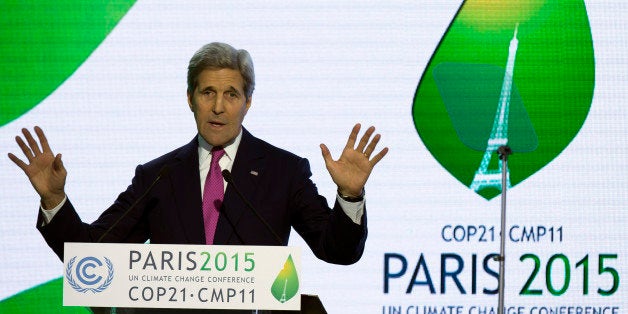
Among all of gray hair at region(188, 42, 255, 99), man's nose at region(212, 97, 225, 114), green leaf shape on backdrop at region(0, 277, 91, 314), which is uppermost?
gray hair at region(188, 42, 255, 99)

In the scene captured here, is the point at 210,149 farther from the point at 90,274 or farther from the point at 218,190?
the point at 90,274

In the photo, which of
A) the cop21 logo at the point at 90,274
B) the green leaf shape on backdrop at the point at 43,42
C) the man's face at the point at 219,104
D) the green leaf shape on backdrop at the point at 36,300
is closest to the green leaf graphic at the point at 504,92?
the green leaf shape on backdrop at the point at 43,42

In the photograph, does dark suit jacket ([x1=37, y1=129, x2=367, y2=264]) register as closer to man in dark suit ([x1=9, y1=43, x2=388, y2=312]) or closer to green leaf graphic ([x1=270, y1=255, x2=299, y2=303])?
man in dark suit ([x1=9, y1=43, x2=388, y2=312])

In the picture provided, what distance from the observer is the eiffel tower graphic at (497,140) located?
4.36 m

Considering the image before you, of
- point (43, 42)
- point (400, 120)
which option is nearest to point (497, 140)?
point (400, 120)

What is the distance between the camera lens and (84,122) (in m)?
4.26

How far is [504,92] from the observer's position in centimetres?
437

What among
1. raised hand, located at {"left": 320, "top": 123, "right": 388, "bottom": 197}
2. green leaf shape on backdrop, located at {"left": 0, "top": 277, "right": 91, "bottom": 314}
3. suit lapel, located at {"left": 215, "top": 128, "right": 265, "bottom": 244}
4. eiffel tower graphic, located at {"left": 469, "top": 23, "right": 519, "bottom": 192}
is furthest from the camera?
eiffel tower graphic, located at {"left": 469, "top": 23, "right": 519, "bottom": 192}

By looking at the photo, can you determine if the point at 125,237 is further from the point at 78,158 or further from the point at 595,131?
the point at 595,131

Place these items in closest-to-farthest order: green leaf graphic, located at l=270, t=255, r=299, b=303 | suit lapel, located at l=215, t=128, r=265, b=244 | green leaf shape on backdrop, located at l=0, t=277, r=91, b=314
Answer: green leaf graphic, located at l=270, t=255, r=299, b=303
suit lapel, located at l=215, t=128, r=265, b=244
green leaf shape on backdrop, located at l=0, t=277, r=91, b=314

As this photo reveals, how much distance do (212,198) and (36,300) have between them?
2009 millimetres

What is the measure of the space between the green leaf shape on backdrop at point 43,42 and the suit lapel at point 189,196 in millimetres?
1769

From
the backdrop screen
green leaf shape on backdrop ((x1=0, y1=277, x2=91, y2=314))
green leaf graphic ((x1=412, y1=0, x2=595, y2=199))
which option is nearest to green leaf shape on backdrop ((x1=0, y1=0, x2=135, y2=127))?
the backdrop screen

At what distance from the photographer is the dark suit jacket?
2.50 metres
